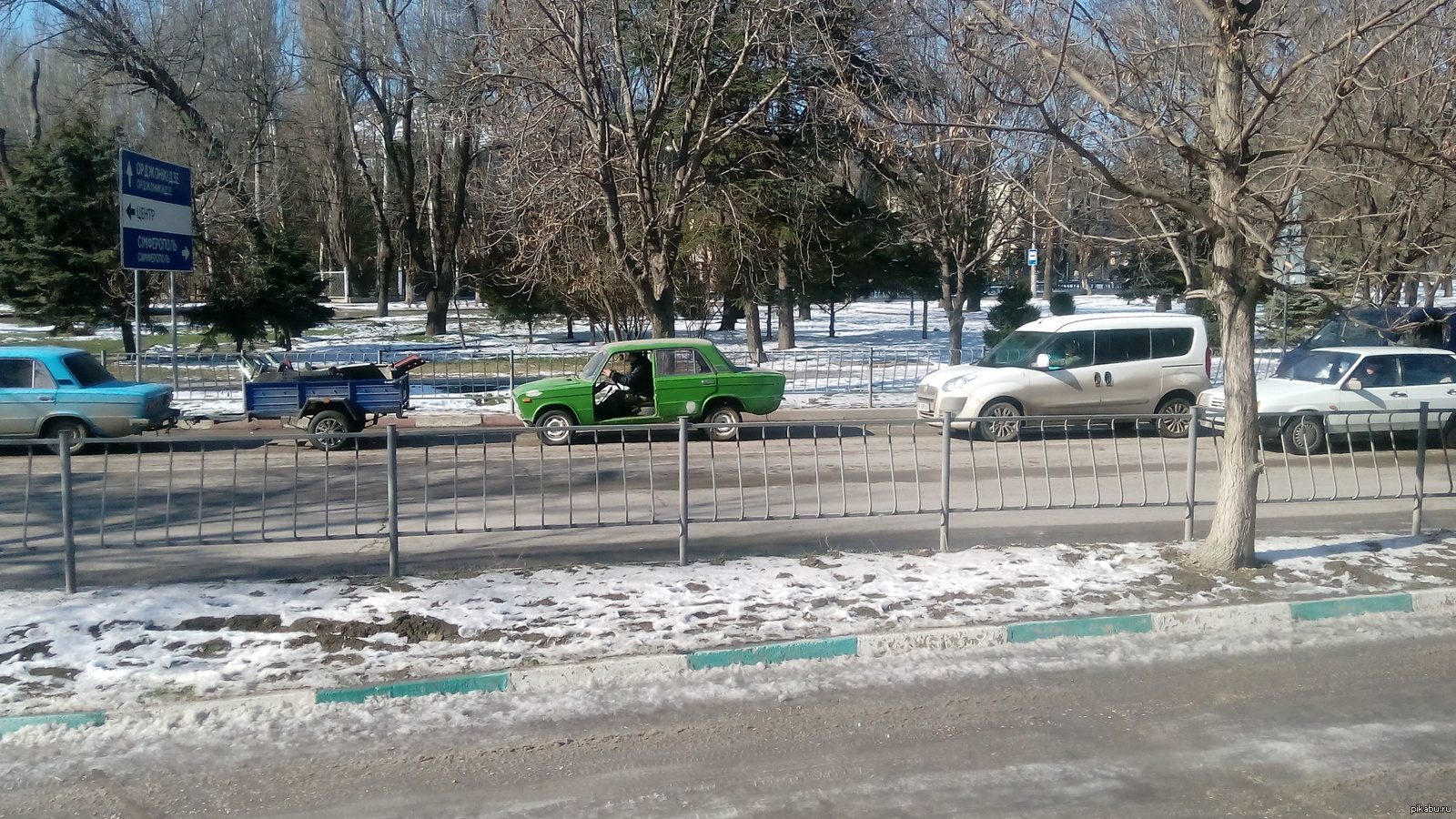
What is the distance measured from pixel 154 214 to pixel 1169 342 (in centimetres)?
1723

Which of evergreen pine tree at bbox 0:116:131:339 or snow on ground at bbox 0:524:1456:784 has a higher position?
evergreen pine tree at bbox 0:116:131:339

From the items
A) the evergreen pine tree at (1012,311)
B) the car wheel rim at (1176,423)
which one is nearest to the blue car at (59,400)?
the car wheel rim at (1176,423)

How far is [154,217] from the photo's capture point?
18.6 metres

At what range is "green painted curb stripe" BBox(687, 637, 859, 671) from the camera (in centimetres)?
632

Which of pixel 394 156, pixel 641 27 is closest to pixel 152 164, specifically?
pixel 641 27

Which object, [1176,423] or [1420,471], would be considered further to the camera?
[1176,423]

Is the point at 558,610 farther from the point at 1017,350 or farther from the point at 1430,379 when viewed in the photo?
the point at 1430,379

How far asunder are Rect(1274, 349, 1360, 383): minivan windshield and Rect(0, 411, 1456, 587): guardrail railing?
1136mm

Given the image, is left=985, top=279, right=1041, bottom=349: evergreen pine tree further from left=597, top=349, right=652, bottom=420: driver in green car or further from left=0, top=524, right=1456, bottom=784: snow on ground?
left=0, top=524, right=1456, bottom=784: snow on ground

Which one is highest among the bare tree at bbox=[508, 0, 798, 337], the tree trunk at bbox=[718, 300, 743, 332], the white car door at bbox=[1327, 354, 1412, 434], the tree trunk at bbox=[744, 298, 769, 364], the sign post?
the bare tree at bbox=[508, 0, 798, 337]

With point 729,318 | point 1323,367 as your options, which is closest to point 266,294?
point 729,318

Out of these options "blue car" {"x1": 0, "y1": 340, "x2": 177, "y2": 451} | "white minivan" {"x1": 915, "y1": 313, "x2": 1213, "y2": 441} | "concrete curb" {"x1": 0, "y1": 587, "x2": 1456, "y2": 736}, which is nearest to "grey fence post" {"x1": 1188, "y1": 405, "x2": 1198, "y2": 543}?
"concrete curb" {"x1": 0, "y1": 587, "x2": 1456, "y2": 736}

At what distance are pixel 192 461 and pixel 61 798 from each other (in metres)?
7.44

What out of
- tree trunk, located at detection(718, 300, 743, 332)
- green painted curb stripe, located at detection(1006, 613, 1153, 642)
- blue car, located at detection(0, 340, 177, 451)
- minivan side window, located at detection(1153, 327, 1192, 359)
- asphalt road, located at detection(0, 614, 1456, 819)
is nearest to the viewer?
asphalt road, located at detection(0, 614, 1456, 819)
